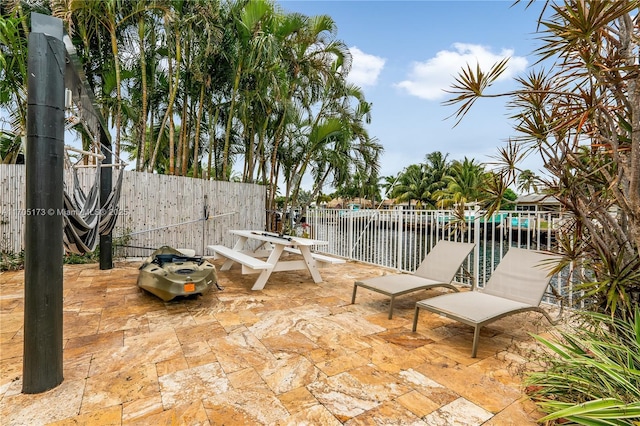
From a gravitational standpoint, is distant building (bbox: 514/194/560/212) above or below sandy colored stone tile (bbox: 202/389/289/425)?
above

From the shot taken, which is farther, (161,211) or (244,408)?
(161,211)

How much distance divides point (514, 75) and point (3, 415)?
14.0 feet

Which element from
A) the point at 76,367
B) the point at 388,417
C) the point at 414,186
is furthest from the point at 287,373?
the point at 414,186

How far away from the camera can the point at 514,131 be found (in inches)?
97.7

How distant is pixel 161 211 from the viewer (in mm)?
7156

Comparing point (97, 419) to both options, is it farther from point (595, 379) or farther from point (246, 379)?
point (595, 379)

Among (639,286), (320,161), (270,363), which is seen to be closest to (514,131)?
(639,286)

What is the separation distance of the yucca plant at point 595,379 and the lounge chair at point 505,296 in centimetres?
63

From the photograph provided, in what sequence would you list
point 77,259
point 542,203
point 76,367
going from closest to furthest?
point 76,367 < point 542,203 < point 77,259

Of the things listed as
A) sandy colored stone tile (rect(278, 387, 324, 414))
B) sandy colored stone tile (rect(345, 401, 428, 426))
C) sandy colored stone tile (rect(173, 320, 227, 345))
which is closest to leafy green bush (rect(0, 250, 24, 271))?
sandy colored stone tile (rect(173, 320, 227, 345))

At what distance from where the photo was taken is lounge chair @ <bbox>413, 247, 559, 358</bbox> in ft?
9.20

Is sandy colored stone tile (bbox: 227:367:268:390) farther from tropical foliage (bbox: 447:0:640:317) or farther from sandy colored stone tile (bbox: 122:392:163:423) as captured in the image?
tropical foliage (bbox: 447:0:640:317)

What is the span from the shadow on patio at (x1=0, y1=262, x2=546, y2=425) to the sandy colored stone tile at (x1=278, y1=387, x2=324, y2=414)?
0.04 feet

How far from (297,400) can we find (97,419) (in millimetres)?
1163
